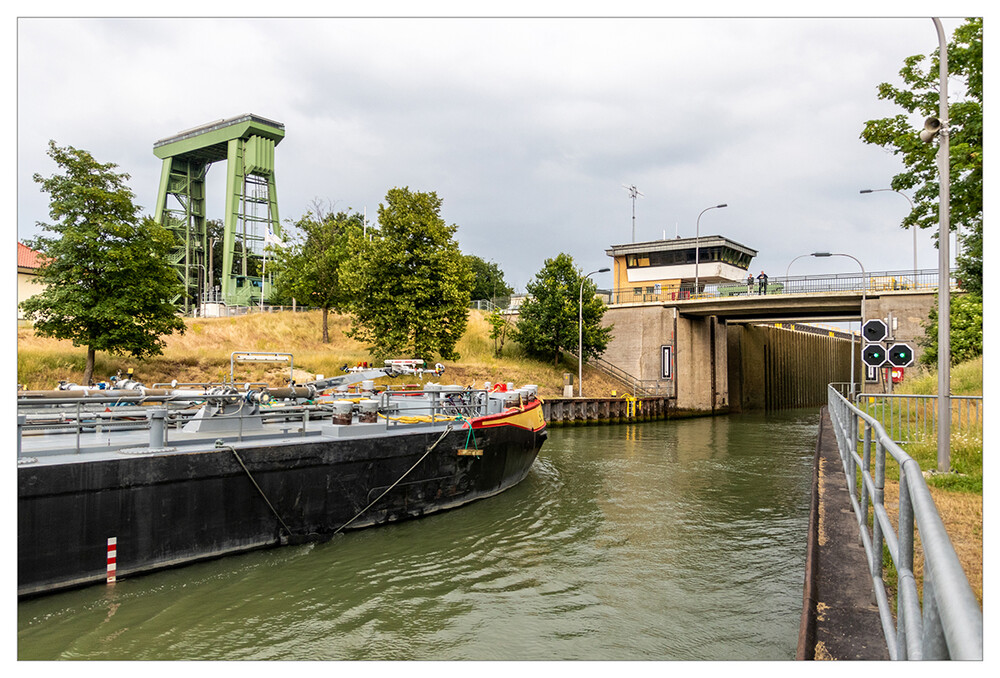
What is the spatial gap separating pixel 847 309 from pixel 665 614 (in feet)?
127

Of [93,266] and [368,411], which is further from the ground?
[93,266]

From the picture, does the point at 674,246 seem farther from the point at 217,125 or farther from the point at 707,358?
the point at 217,125

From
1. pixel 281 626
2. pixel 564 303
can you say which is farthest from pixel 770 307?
pixel 281 626

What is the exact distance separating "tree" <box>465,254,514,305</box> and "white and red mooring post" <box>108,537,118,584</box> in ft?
217

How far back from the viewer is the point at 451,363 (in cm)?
4044

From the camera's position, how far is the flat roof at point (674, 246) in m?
53.6

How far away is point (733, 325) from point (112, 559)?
49.9 metres

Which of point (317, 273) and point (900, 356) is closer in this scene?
point (900, 356)

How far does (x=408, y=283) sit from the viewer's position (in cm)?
3622

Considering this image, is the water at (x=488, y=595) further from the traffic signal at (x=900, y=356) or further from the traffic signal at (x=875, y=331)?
the traffic signal at (x=875, y=331)

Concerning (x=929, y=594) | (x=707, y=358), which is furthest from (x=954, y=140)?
(x=707, y=358)

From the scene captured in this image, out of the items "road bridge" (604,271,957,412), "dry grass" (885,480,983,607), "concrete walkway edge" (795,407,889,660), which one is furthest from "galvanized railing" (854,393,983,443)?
"road bridge" (604,271,957,412)

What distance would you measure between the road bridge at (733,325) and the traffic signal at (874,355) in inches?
755

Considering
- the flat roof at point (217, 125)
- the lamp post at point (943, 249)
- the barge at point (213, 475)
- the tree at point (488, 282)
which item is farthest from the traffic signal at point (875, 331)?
the tree at point (488, 282)
